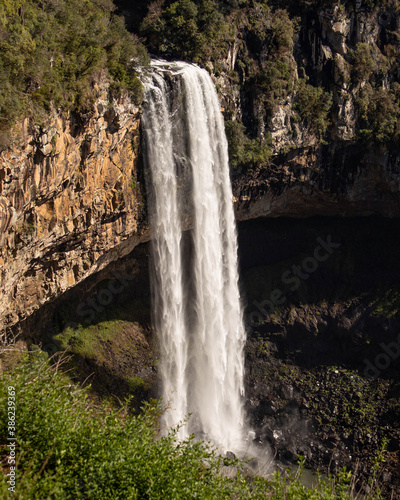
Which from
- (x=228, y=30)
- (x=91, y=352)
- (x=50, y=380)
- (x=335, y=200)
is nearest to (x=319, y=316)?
(x=335, y=200)

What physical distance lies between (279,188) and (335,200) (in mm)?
3569

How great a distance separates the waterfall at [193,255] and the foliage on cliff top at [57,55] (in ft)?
4.57

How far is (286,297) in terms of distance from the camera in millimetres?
20297

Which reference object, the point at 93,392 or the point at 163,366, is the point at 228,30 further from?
the point at 93,392

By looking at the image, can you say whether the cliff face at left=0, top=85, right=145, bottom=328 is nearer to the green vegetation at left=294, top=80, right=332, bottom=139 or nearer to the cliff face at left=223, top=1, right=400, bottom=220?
the cliff face at left=223, top=1, right=400, bottom=220

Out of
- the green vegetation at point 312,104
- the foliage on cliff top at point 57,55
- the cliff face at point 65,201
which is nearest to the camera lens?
the foliage on cliff top at point 57,55

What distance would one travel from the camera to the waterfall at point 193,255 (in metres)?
13.5

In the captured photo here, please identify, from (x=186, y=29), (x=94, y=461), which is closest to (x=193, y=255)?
(x=186, y=29)

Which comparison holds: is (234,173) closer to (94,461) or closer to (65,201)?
(65,201)

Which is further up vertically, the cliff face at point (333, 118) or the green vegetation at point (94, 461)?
the cliff face at point (333, 118)

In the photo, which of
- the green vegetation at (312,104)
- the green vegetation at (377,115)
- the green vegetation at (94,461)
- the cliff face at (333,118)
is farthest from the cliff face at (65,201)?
the green vegetation at (377,115)

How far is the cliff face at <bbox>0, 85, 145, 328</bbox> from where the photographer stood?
9.70 m

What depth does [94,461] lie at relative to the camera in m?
5.76

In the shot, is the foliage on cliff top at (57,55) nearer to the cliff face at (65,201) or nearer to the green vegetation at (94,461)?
the cliff face at (65,201)
